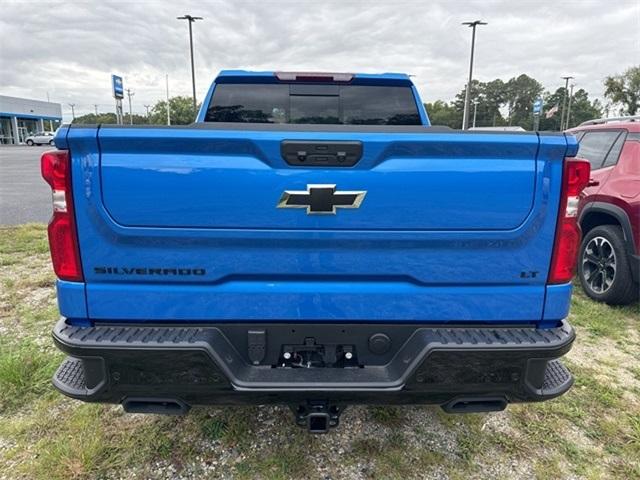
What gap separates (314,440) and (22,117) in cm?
6318

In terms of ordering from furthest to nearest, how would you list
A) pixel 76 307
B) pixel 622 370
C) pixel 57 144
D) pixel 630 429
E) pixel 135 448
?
pixel 622 370, pixel 630 429, pixel 135 448, pixel 76 307, pixel 57 144

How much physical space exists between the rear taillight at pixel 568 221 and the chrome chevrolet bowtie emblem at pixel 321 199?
0.88m

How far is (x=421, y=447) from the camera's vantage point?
8.60ft

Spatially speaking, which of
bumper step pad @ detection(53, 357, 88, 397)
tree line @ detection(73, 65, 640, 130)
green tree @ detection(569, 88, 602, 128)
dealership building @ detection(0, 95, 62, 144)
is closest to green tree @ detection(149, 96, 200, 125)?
tree line @ detection(73, 65, 640, 130)

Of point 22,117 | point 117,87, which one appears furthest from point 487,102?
point 117,87

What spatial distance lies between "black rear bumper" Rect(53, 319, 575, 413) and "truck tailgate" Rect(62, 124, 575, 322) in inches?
3.5

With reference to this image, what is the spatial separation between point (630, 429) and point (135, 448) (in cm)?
308

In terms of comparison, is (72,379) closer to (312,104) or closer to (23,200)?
(312,104)

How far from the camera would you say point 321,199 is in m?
1.86

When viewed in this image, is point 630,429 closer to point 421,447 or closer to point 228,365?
point 421,447

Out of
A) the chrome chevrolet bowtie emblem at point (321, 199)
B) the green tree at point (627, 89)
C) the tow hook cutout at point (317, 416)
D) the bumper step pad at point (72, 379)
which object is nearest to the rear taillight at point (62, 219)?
the bumper step pad at point (72, 379)

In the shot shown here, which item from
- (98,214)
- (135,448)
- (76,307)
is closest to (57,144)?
(98,214)

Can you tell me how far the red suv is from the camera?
4375mm

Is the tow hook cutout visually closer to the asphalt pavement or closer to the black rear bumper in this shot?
the black rear bumper
